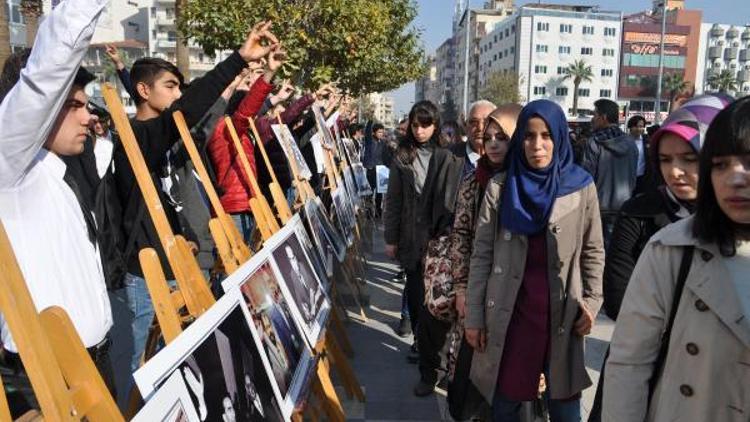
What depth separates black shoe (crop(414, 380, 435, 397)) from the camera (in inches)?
146

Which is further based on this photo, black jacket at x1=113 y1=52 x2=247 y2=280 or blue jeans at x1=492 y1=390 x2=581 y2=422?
black jacket at x1=113 y1=52 x2=247 y2=280

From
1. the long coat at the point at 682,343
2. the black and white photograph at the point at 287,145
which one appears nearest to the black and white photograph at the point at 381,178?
the black and white photograph at the point at 287,145

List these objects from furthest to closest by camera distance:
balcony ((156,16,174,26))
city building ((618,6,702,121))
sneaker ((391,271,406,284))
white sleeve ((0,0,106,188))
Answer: city building ((618,6,702,121)), balcony ((156,16,174,26)), sneaker ((391,271,406,284)), white sleeve ((0,0,106,188))

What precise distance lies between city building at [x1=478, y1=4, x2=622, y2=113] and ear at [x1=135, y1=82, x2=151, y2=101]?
89.2 m

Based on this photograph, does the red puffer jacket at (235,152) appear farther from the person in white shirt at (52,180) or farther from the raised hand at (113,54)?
the person in white shirt at (52,180)

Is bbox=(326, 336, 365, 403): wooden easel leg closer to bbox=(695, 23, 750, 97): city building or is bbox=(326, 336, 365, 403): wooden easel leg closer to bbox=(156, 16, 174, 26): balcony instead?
bbox=(156, 16, 174, 26): balcony

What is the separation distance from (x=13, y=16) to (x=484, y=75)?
83995 mm

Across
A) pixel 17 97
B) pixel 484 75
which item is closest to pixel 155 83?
pixel 17 97

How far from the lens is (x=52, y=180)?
177cm

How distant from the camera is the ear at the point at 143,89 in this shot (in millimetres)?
3020

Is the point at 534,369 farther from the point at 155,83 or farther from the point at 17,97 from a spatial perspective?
the point at 155,83

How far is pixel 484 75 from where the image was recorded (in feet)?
348

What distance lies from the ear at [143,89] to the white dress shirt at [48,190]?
1.29 metres

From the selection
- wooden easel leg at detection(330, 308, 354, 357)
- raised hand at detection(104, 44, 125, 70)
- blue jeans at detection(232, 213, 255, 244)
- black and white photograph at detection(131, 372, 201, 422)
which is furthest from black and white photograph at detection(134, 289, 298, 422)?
blue jeans at detection(232, 213, 255, 244)
